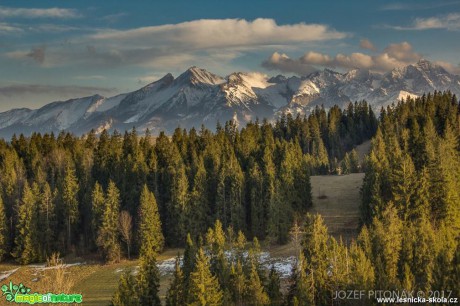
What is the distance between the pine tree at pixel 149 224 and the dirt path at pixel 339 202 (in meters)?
31.6

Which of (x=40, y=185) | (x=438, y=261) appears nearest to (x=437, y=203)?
(x=438, y=261)

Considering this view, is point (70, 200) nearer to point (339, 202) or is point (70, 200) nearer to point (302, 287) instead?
point (339, 202)

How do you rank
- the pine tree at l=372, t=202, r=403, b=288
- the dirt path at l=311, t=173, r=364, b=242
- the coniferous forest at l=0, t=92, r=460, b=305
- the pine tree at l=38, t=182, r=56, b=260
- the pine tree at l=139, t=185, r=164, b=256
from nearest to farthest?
1. the coniferous forest at l=0, t=92, r=460, b=305
2. the pine tree at l=372, t=202, r=403, b=288
3. the dirt path at l=311, t=173, r=364, b=242
4. the pine tree at l=139, t=185, r=164, b=256
5. the pine tree at l=38, t=182, r=56, b=260

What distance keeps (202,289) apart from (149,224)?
163ft

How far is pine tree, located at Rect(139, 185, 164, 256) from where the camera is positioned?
99.0 m

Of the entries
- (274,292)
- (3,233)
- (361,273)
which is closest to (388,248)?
(361,273)

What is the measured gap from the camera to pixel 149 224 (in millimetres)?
99938

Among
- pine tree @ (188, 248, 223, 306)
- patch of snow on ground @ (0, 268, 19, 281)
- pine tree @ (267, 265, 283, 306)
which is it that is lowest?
patch of snow on ground @ (0, 268, 19, 281)

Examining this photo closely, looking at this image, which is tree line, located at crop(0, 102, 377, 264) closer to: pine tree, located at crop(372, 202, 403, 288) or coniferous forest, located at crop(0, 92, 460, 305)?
coniferous forest, located at crop(0, 92, 460, 305)

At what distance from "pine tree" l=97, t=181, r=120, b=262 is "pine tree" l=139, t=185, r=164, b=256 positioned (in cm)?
491

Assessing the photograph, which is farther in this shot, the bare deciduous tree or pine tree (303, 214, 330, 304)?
the bare deciduous tree

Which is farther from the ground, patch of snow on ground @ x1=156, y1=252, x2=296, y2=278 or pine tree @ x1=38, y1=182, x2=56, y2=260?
pine tree @ x1=38, y1=182, x2=56, y2=260

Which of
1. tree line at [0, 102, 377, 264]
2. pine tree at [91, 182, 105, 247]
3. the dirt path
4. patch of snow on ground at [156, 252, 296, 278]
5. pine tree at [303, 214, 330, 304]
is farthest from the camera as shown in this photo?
pine tree at [91, 182, 105, 247]

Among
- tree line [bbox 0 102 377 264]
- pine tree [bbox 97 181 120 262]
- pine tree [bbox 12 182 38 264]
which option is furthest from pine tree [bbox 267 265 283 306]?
pine tree [bbox 12 182 38 264]
